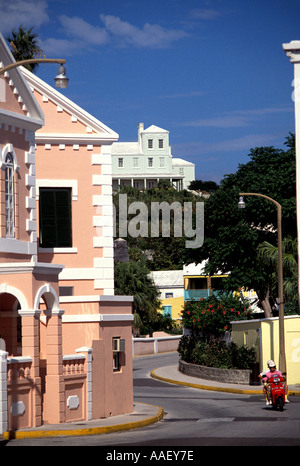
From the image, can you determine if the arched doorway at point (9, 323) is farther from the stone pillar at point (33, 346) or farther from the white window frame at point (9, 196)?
the stone pillar at point (33, 346)

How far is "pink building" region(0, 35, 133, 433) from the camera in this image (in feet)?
72.0

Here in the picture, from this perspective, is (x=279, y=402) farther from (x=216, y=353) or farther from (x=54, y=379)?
(x=216, y=353)

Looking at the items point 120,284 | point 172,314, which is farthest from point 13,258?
point 172,314

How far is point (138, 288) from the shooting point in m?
66.8

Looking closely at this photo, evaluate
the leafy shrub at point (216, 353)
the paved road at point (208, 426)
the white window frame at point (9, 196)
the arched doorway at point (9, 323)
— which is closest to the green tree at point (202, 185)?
the leafy shrub at point (216, 353)

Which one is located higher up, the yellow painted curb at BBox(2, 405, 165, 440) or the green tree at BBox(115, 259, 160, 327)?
the green tree at BBox(115, 259, 160, 327)

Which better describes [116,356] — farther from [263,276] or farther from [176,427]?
[263,276]

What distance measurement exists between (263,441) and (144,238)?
84865 millimetres

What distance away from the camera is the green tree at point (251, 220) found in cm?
5275

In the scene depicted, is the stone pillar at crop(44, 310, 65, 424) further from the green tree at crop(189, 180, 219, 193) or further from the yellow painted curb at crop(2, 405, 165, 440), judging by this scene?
the green tree at crop(189, 180, 219, 193)

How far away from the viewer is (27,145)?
83.8 feet

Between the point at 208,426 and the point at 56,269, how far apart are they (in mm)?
5530

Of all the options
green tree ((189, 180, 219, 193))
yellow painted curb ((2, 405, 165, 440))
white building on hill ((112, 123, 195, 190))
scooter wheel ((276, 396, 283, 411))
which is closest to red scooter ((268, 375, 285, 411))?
scooter wheel ((276, 396, 283, 411))

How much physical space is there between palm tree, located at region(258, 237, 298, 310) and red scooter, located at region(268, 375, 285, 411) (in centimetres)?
2126
